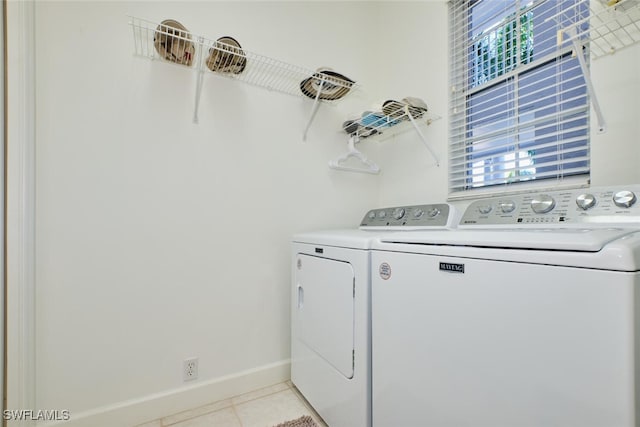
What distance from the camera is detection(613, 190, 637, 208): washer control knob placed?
0.86m

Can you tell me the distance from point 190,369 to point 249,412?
391 millimetres

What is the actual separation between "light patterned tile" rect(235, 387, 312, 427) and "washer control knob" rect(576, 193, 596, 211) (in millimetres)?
1520

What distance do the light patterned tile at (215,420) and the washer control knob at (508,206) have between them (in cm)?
158

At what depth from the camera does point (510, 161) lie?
1404mm

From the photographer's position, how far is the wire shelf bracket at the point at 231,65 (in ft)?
4.63

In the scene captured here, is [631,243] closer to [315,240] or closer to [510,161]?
[510,161]

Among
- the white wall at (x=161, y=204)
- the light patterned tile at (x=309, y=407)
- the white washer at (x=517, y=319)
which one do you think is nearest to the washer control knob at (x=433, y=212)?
the white washer at (x=517, y=319)

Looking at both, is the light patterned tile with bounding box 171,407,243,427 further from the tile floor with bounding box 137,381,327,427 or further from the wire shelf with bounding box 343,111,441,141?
the wire shelf with bounding box 343,111,441,141

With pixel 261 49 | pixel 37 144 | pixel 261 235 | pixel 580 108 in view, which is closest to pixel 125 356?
pixel 261 235

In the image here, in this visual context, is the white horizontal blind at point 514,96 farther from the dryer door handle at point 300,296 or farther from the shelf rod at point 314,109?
the dryer door handle at point 300,296

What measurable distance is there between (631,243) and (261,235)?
1.55 meters

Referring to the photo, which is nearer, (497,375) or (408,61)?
(497,375)

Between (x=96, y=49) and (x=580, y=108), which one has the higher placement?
(x=96, y=49)

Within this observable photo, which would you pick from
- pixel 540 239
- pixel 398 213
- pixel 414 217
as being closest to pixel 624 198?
pixel 540 239
